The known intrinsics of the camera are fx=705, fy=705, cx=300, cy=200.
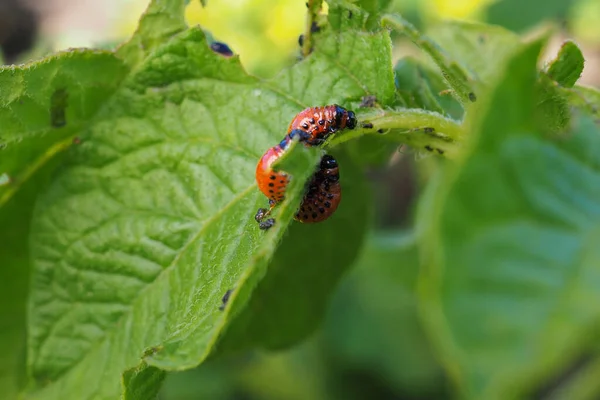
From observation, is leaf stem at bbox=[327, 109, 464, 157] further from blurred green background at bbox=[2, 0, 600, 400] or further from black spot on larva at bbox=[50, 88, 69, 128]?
blurred green background at bbox=[2, 0, 600, 400]

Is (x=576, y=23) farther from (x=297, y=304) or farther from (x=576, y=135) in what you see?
(x=576, y=135)

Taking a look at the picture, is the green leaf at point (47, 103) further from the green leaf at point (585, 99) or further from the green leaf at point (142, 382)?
the green leaf at point (585, 99)

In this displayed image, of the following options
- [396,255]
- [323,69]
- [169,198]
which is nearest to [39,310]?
[169,198]

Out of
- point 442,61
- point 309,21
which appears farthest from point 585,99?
point 309,21

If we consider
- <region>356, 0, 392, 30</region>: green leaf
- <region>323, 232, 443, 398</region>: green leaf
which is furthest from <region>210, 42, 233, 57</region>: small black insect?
<region>323, 232, 443, 398</region>: green leaf

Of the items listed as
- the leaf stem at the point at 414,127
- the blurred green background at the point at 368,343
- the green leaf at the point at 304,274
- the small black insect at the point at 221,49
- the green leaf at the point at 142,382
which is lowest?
the blurred green background at the point at 368,343

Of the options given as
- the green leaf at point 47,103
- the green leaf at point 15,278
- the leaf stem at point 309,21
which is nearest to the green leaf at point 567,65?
the leaf stem at point 309,21
